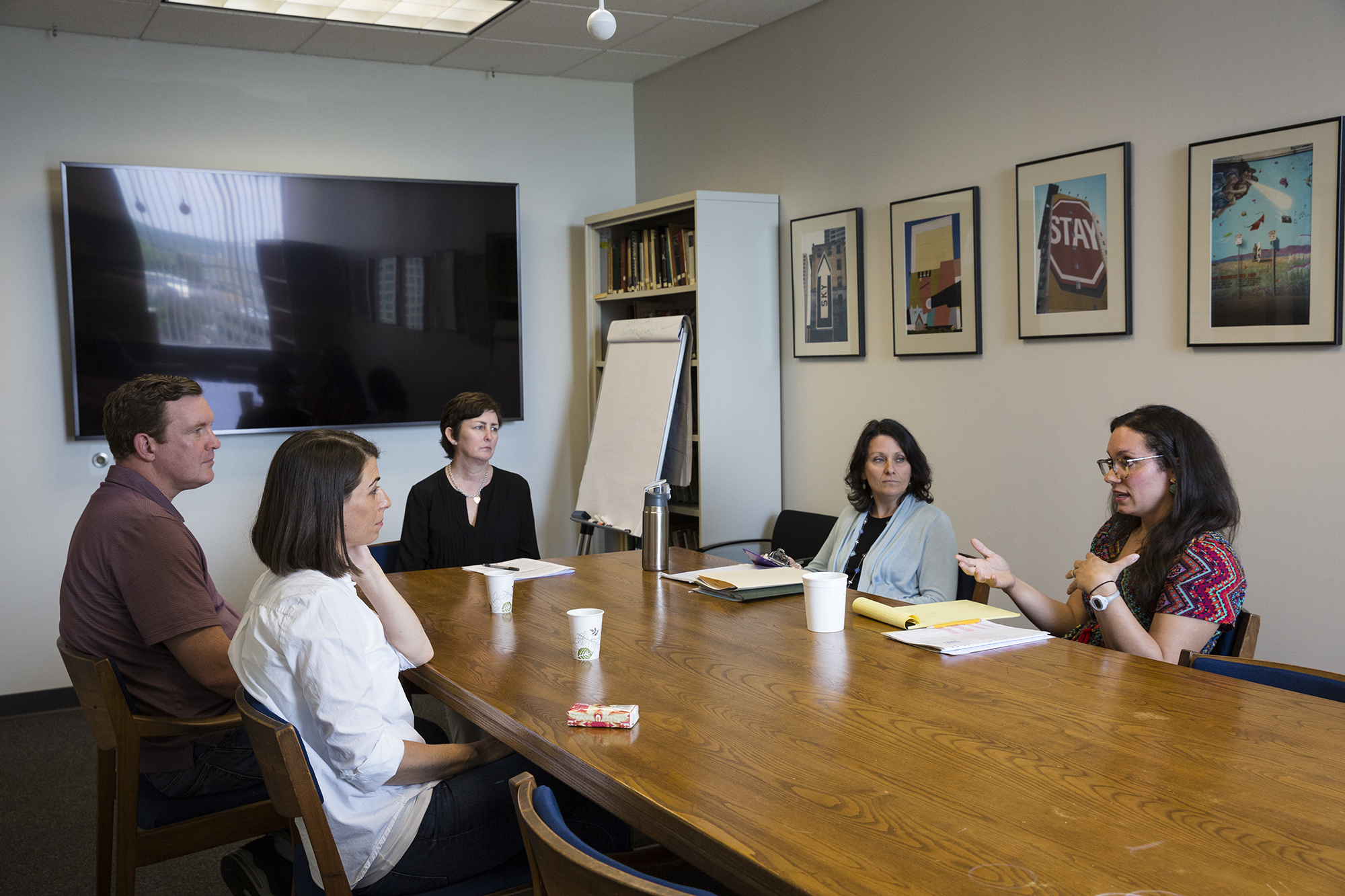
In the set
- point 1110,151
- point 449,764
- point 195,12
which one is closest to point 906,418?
point 1110,151

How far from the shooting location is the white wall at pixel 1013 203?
3066 millimetres

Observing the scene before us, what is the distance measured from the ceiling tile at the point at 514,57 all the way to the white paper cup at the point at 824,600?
369 cm

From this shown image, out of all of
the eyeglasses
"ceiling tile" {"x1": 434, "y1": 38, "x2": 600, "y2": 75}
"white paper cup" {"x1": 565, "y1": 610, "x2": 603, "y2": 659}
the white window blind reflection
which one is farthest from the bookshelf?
"white paper cup" {"x1": 565, "y1": 610, "x2": 603, "y2": 659}

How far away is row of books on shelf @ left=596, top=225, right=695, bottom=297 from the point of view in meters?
5.05

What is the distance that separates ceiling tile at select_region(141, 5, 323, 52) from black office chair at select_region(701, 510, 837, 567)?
118 inches

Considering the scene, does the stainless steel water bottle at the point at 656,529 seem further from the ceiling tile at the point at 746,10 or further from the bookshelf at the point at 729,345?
the ceiling tile at the point at 746,10

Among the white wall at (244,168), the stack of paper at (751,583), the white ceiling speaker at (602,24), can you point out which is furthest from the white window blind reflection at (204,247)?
the stack of paper at (751,583)

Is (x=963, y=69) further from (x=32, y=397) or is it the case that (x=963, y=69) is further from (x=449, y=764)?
(x=32, y=397)

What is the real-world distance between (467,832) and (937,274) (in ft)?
9.74

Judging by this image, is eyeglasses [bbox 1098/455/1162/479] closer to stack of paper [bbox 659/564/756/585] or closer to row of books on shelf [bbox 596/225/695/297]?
stack of paper [bbox 659/564/756/585]

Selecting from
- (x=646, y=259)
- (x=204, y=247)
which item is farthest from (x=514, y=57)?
(x=204, y=247)

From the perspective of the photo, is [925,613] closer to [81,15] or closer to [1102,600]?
[1102,600]

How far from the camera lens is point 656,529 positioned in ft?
10.8

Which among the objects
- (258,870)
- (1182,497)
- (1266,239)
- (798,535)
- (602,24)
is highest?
(602,24)
